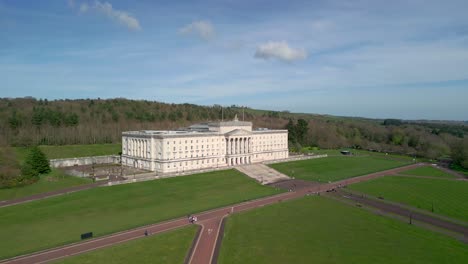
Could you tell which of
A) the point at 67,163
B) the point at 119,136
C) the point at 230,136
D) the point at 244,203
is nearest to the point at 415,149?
the point at 230,136

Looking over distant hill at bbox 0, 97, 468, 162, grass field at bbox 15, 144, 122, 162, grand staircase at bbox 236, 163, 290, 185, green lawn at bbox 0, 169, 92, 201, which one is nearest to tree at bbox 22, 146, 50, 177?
green lawn at bbox 0, 169, 92, 201

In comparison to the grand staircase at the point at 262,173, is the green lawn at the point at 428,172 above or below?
below

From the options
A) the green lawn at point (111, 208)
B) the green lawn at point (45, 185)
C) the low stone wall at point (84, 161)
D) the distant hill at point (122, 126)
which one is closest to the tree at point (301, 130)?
the distant hill at point (122, 126)

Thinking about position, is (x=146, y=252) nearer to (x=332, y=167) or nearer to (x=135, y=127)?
(x=332, y=167)

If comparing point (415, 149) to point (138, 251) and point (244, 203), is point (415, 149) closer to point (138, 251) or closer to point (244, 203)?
point (244, 203)

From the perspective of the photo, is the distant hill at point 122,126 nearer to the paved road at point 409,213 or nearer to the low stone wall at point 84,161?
the low stone wall at point 84,161

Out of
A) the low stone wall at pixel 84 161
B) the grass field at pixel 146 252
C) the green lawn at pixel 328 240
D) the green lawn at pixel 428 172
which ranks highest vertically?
the low stone wall at pixel 84 161

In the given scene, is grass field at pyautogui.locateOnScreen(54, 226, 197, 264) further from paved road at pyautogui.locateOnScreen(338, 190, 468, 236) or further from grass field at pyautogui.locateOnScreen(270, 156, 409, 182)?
grass field at pyautogui.locateOnScreen(270, 156, 409, 182)
